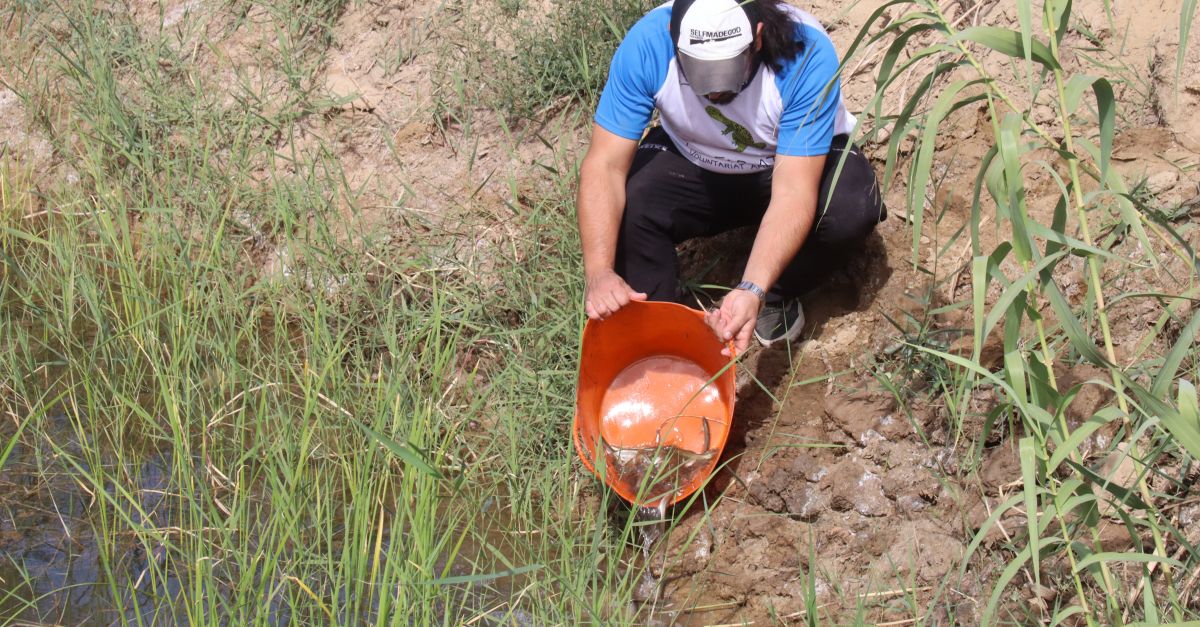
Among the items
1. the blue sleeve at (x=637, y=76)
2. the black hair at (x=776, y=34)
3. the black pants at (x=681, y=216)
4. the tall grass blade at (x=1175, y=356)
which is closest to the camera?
the tall grass blade at (x=1175, y=356)

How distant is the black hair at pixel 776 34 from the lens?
2.76 meters

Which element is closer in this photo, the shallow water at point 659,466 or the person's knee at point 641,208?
the shallow water at point 659,466

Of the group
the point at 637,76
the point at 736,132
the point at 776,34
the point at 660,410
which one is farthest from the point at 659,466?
the point at 776,34

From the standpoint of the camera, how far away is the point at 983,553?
8.10 feet

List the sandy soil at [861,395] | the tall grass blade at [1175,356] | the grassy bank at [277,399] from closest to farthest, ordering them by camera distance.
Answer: the tall grass blade at [1175,356], the grassy bank at [277,399], the sandy soil at [861,395]

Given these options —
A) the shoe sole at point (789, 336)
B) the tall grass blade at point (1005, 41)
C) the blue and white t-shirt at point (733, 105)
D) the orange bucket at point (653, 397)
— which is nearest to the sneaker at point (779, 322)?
the shoe sole at point (789, 336)

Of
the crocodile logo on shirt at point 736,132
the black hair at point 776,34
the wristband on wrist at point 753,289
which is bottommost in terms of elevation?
the wristband on wrist at point 753,289

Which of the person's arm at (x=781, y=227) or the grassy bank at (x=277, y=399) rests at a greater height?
the person's arm at (x=781, y=227)

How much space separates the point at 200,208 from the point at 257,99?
0.68 metres

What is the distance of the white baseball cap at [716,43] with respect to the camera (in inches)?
104

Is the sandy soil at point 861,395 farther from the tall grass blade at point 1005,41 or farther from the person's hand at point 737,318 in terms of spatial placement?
the tall grass blade at point 1005,41

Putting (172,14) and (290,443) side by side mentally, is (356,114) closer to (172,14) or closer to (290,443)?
(172,14)

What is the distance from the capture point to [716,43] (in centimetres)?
266

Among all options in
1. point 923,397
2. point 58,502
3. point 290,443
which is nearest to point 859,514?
point 923,397
